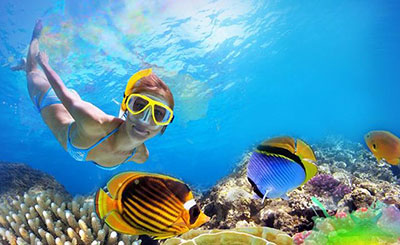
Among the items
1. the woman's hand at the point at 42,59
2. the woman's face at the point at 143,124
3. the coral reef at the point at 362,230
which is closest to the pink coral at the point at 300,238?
the coral reef at the point at 362,230

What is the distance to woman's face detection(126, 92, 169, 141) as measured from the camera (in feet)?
8.54

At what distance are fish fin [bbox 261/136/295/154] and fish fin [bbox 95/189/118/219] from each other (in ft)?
3.02

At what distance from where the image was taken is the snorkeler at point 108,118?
2.58m

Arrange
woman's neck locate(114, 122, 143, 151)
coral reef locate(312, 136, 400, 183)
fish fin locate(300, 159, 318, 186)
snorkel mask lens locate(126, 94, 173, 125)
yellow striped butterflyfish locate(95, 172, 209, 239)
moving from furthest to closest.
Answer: coral reef locate(312, 136, 400, 183), woman's neck locate(114, 122, 143, 151), snorkel mask lens locate(126, 94, 173, 125), fish fin locate(300, 159, 318, 186), yellow striped butterflyfish locate(95, 172, 209, 239)

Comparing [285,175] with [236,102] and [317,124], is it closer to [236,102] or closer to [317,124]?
[236,102]

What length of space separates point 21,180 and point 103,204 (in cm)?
764

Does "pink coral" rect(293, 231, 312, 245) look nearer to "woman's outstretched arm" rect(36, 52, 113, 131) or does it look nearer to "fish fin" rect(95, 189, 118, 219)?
"fish fin" rect(95, 189, 118, 219)

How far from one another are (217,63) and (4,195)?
67.0ft

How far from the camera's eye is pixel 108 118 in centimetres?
321

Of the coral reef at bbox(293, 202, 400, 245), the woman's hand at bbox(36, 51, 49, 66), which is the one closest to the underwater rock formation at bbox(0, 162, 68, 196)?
the woman's hand at bbox(36, 51, 49, 66)

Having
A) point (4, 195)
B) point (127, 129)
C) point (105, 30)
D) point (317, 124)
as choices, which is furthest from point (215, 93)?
point (317, 124)

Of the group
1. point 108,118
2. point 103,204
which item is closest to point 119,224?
point 103,204

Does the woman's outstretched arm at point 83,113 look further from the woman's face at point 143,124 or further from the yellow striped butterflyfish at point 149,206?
the yellow striped butterflyfish at point 149,206

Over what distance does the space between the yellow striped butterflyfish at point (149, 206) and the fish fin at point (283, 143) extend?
1.90 ft
